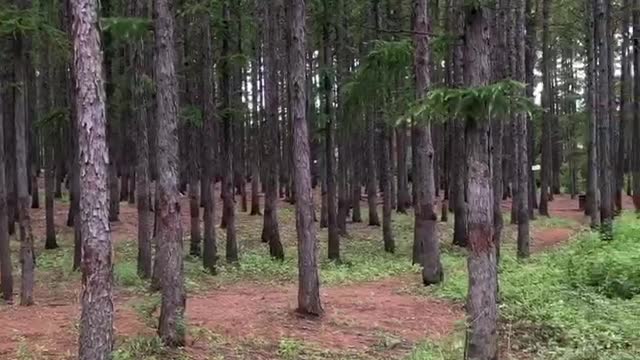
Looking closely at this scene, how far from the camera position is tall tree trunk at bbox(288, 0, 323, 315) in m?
11.6

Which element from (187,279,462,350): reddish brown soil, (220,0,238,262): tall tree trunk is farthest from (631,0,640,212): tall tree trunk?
(187,279,462,350): reddish brown soil

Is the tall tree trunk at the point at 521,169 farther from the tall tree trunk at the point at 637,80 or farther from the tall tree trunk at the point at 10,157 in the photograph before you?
the tall tree trunk at the point at 10,157

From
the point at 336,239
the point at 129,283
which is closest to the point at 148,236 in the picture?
the point at 129,283

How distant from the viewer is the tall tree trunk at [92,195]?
6.93 metres

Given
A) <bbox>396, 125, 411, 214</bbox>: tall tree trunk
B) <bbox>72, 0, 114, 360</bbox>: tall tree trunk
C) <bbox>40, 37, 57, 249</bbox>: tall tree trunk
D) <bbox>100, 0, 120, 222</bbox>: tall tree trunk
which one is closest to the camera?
<bbox>72, 0, 114, 360</bbox>: tall tree trunk

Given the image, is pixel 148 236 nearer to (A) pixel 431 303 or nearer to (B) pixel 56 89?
(A) pixel 431 303

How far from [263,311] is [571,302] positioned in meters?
5.37

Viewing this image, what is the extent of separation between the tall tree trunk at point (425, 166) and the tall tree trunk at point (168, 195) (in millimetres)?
6120

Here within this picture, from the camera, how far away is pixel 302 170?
11.6m

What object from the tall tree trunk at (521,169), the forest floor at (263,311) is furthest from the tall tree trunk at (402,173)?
the tall tree trunk at (521,169)

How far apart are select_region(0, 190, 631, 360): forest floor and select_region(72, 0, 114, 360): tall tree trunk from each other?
1788 mm

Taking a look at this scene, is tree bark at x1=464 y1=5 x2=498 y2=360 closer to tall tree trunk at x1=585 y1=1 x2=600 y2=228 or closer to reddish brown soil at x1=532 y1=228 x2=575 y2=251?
reddish brown soil at x1=532 y1=228 x2=575 y2=251

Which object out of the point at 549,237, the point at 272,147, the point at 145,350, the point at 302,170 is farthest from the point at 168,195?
the point at 549,237

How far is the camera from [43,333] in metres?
10.1
